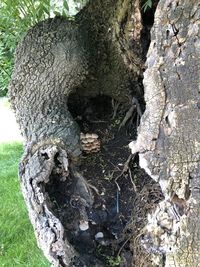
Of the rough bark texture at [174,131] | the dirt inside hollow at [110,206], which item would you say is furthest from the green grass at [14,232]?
the rough bark texture at [174,131]

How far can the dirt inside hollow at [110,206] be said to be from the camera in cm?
223

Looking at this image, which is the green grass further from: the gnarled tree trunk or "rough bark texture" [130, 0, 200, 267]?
"rough bark texture" [130, 0, 200, 267]

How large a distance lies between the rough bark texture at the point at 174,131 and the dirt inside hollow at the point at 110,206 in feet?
0.99

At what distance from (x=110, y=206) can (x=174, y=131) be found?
0.74 meters

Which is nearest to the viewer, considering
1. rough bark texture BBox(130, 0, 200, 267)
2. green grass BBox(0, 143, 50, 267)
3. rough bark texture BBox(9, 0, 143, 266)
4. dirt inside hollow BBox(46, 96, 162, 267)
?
rough bark texture BBox(130, 0, 200, 267)

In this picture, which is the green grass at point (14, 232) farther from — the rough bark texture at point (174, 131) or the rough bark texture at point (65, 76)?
the rough bark texture at point (174, 131)

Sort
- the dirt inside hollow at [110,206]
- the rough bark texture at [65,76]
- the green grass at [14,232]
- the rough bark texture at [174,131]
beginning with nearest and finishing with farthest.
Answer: the rough bark texture at [174,131] → the dirt inside hollow at [110,206] → the rough bark texture at [65,76] → the green grass at [14,232]

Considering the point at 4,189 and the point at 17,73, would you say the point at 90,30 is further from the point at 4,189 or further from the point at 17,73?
the point at 4,189

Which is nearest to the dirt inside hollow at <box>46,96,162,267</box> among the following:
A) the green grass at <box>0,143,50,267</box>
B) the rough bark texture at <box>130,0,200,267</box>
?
the rough bark texture at <box>130,0,200,267</box>

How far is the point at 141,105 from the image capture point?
276 centimetres

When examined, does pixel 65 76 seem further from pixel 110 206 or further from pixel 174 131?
pixel 174 131

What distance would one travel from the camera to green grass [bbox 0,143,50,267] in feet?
11.1

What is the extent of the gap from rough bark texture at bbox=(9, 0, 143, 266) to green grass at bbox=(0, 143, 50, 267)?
1144 mm

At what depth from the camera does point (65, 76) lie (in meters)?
2.65
